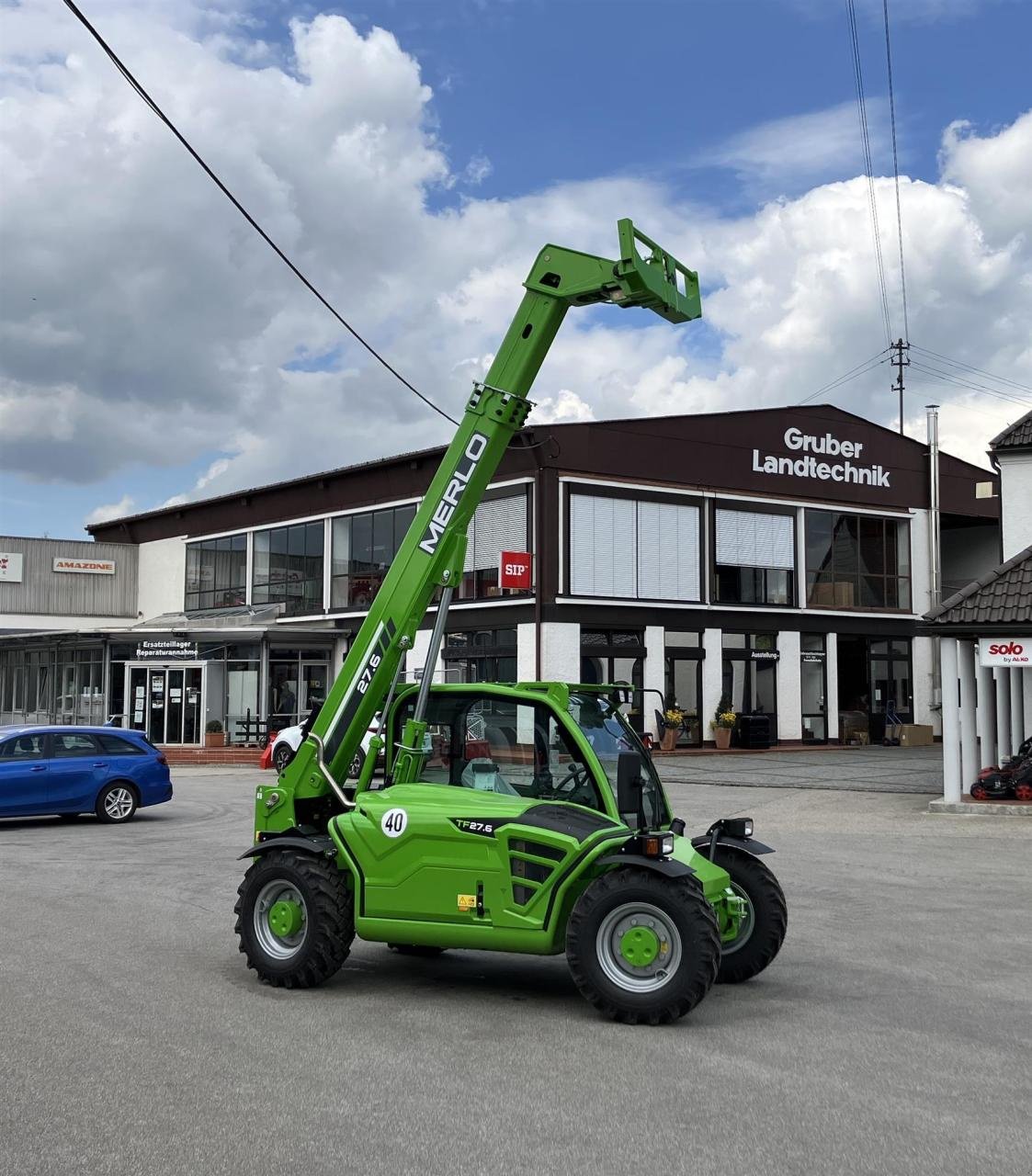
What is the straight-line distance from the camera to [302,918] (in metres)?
7.78

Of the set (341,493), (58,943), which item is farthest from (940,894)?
(341,493)

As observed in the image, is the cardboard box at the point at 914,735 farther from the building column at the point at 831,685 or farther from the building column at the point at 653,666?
the building column at the point at 653,666

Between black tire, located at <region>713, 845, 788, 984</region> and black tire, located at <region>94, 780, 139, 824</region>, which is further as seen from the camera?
black tire, located at <region>94, 780, 139, 824</region>

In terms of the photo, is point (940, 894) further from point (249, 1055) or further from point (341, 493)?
point (341, 493)

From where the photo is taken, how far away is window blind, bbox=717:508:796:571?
37.5 meters

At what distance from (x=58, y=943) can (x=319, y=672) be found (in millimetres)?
31138

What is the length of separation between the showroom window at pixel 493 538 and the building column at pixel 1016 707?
15832 millimetres

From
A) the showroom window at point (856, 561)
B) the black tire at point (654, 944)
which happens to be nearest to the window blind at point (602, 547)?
the showroom window at point (856, 561)

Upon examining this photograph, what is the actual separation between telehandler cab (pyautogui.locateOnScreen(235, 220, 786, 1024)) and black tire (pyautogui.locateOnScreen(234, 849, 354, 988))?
0.01 meters

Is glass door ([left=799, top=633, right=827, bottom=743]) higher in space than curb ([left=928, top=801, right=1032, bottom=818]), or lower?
higher

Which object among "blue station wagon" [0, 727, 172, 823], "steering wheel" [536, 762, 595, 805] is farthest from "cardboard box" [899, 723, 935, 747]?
"steering wheel" [536, 762, 595, 805]

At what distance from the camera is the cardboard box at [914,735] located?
129 ft

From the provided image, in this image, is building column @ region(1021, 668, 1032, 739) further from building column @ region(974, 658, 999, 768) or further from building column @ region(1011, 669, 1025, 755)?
building column @ region(974, 658, 999, 768)

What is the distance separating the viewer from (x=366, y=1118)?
17.3 ft
